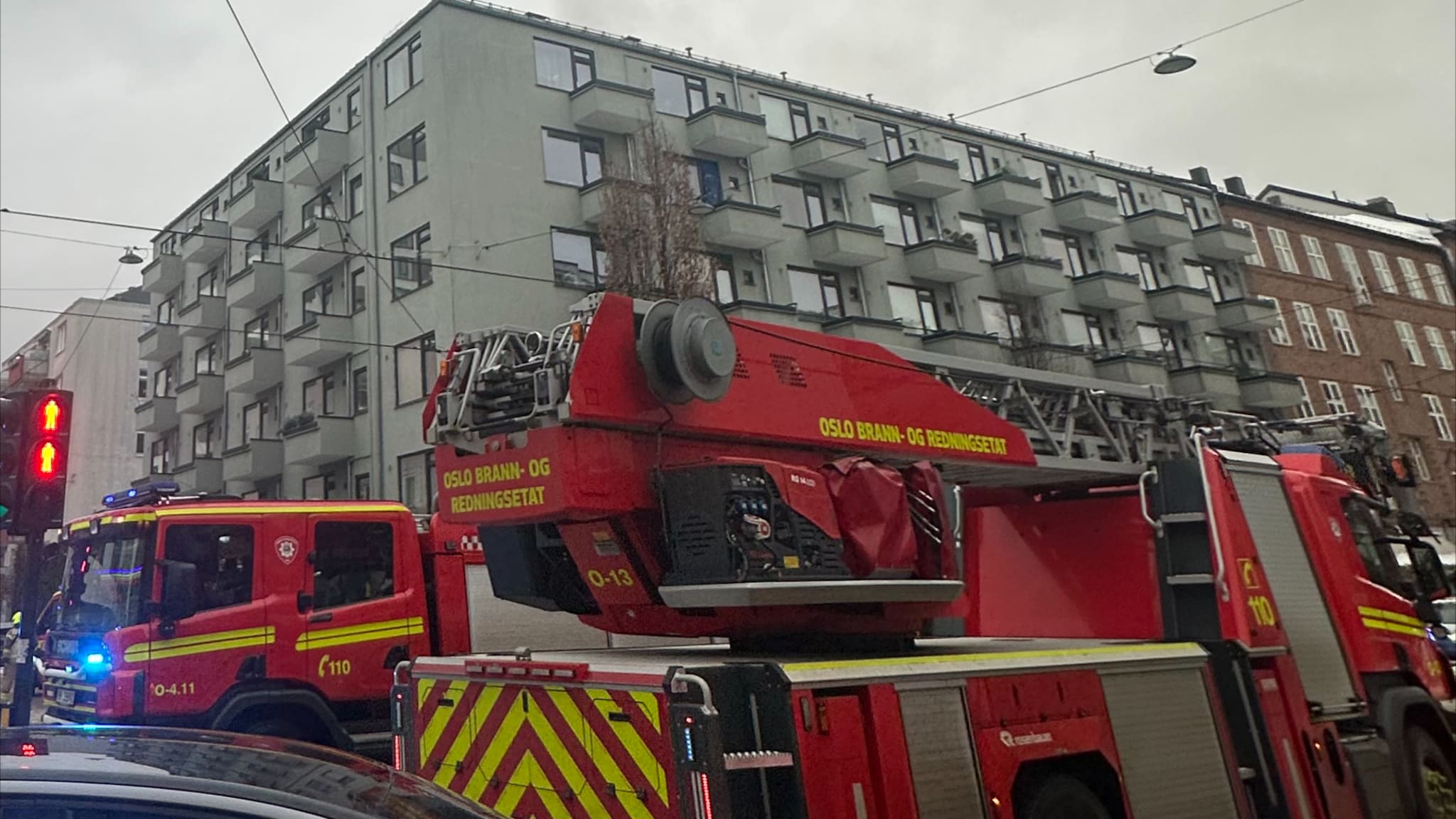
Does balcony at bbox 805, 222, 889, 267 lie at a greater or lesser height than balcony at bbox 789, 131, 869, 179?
lesser

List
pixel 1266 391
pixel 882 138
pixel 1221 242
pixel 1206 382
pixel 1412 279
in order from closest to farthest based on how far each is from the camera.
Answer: pixel 882 138
pixel 1206 382
pixel 1266 391
pixel 1221 242
pixel 1412 279

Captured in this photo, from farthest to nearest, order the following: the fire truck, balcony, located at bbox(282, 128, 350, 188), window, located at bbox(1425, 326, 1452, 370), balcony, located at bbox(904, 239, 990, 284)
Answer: window, located at bbox(1425, 326, 1452, 370) < balcony, located at bbox(904, 239, 990, 284) < balcony, located at bbox(282, 128, 350, 188) < the fire truck

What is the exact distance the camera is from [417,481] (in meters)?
24.7

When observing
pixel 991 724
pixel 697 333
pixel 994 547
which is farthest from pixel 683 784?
pixel 994 547

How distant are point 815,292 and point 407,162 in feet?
37.4

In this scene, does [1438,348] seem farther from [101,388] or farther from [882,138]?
[101,388]

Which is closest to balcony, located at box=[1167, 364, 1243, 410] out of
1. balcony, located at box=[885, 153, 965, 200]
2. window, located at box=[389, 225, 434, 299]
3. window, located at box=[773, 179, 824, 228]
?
balcony, located at box=[885, 153, 965, 200]

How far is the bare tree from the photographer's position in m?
21.0

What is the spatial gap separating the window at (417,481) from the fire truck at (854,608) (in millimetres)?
18088

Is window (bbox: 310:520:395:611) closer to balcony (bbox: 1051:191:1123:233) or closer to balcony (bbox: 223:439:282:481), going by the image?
balcony (bbox: 223:439:282:481)

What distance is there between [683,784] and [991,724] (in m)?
1.74

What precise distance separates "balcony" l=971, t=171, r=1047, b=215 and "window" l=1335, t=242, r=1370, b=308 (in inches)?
747

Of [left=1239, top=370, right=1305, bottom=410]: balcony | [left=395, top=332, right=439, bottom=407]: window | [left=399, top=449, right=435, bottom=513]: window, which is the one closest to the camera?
[left=399, top=449, right=435, bottom=513]: window

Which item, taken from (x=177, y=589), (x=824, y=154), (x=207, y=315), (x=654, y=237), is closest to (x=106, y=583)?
(x=177, y=589)
